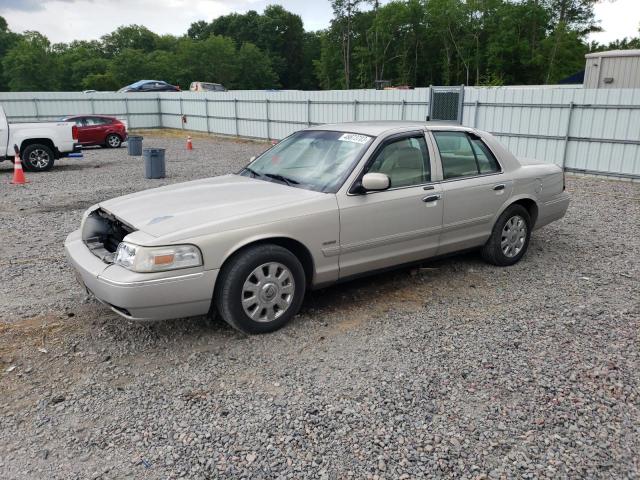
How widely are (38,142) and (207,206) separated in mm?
11860

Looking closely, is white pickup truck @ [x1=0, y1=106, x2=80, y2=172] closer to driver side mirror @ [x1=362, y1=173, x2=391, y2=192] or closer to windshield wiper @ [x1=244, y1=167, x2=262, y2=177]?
windshield wiper @ [x1=244, y1=167, x2=262, y2=177]

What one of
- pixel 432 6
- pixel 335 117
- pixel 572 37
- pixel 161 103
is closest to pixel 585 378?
pixel 335 117

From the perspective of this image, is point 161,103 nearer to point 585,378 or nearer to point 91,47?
point 585,378

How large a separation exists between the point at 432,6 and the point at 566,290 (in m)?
60.0

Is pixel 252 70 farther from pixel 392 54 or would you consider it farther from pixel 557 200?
pixel 557 200

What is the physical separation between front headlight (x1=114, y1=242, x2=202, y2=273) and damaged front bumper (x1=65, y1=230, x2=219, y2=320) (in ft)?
0.13

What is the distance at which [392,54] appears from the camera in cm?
6328

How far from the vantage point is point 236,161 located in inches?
663

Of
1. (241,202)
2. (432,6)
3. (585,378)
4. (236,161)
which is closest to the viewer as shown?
(585,378)

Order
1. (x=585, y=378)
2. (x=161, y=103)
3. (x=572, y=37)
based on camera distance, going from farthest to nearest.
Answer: (x=572, y=37), (x=161, y=103), (x=585, y=378)

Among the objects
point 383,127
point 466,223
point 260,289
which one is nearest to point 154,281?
point 260,289

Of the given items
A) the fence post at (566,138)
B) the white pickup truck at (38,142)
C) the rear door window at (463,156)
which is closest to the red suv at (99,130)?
the white pickup truck at (38,142)

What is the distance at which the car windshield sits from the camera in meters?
4.68

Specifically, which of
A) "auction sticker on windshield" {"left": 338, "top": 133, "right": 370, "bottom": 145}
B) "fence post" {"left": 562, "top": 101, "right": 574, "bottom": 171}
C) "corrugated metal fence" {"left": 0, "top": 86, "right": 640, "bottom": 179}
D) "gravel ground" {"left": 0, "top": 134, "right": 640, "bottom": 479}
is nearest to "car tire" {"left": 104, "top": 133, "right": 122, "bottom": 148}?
"corrugated metal fence" {"left": 0, "top": 86, "right": 640, "bottom": 179}
